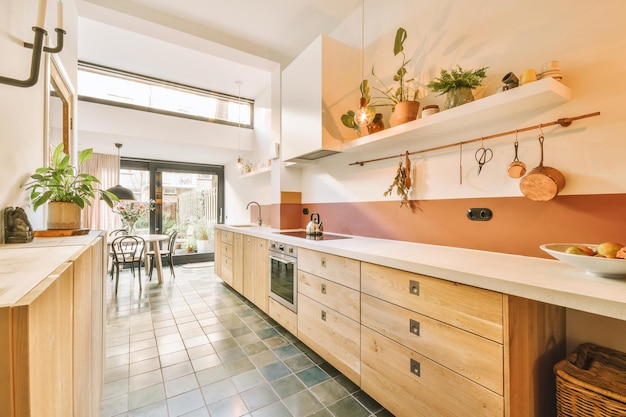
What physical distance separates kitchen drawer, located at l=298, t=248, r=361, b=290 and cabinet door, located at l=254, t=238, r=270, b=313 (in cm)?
71

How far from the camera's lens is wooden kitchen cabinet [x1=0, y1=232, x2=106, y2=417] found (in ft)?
1.38

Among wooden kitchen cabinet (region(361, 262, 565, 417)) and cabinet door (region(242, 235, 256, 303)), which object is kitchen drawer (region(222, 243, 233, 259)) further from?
wooden kitchen cabinet (region(361, 262, 565, 417))

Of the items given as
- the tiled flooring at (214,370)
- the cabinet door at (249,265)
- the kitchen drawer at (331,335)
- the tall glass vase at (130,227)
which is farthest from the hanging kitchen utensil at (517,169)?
the tall glass vase at (130,227)

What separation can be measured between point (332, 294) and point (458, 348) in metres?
0.90

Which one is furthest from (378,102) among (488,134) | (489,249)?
(489,249)

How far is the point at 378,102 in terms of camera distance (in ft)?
8.41

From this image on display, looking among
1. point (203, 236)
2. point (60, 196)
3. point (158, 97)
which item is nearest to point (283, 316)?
point (60, 196)

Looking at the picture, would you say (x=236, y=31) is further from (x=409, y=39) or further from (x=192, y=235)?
(x=192, y=235)

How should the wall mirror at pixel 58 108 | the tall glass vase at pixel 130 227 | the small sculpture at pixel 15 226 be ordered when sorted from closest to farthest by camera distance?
1. the small sculpture at pixel 15 226
2. the wall mirror at pixel 58 108
3. the tall glass vase at pixel 130 227

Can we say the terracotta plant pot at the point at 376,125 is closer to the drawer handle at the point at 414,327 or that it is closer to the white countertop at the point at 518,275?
the white countertop at the point at 518,275

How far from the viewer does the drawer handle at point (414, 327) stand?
1373mm

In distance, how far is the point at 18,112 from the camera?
1.28 metres

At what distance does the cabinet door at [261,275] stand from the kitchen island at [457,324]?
45.5 inches

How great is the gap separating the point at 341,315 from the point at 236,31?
10.2ft
